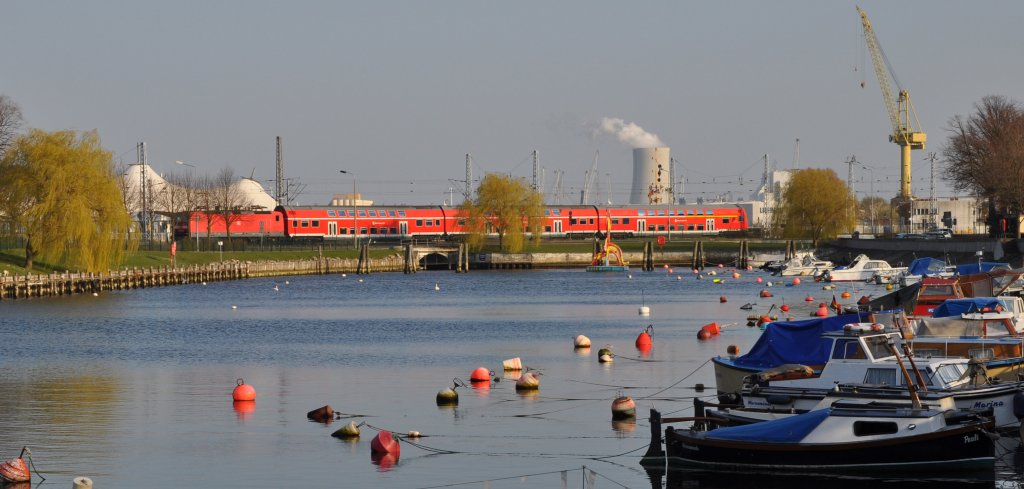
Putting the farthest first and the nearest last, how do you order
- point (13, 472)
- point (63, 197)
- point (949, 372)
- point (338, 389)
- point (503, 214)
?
1. point (503, 214)
2. point (63, 197)
3. point (338, 389)
4. point (949, 372)
5. point (13, 472)

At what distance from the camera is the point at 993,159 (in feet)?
330

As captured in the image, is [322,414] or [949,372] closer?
[949,372]

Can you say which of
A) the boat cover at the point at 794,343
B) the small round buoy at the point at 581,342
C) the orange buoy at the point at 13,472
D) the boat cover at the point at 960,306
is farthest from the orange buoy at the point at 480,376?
the orange buoy at the point at 13,472

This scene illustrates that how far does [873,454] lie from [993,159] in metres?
83.6

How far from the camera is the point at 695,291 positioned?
3526 inches

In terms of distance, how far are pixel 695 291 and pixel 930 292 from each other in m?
41.9

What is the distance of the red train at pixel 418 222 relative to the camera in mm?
141000

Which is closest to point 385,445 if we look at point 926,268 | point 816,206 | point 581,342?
point 581,342

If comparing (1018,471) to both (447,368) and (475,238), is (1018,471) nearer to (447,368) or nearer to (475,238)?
(447,368)

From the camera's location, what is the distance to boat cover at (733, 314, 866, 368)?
3100 cm

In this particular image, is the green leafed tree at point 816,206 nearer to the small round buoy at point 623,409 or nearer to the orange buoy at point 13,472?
the small round buoy at point 623,409

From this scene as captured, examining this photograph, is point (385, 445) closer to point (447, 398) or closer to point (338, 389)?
point (447, 398)

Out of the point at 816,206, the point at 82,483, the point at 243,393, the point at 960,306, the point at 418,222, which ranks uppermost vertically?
the point at 816,206

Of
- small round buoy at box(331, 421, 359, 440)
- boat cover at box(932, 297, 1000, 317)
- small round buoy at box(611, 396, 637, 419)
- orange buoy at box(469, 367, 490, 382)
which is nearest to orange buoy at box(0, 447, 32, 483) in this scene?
small round buoy at box(331, 421, 359, 440)
